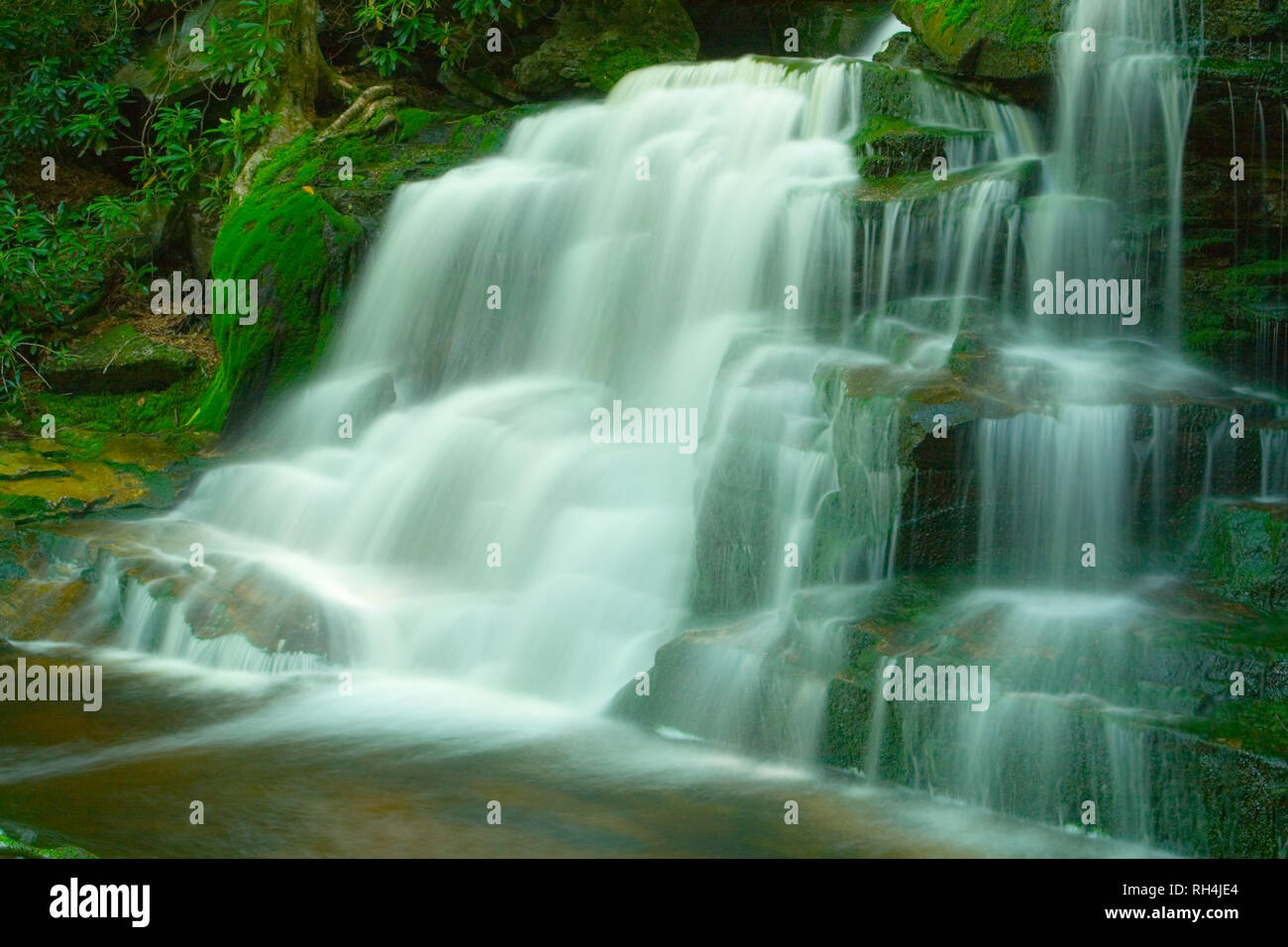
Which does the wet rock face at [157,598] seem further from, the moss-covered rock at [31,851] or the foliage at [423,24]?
the foliage at [423,24]

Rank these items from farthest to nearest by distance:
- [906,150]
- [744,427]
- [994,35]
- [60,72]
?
[60,72], [994,35], [906,150], [744,427]

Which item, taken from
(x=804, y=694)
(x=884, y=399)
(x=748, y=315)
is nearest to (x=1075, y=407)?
Result: (x=884, y=399)

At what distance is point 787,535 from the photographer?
23.1 feet

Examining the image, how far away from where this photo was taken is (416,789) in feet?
A: 18.9

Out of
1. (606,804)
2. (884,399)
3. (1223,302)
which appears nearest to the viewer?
(606,804)

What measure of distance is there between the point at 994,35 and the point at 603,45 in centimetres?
473

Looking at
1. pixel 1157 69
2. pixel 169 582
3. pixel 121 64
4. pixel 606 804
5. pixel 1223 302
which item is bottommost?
pixel 606 804

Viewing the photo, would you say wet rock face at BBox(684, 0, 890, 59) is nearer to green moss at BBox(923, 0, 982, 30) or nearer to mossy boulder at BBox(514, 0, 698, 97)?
mossy boulder at BBox(514, 0, 698, 97)

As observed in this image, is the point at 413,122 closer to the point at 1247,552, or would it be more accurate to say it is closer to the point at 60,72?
the point at 60,72

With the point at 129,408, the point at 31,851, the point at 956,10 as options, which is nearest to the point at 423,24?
the point at 129,408

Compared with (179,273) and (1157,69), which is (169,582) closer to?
(179,273)

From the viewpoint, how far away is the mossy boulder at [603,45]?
41.7 ft

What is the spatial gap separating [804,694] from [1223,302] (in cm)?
389

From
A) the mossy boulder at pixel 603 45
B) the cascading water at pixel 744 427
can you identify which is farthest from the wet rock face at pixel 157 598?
the mossy boulder at pixel 603 45
